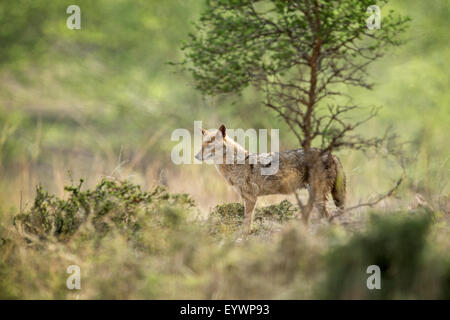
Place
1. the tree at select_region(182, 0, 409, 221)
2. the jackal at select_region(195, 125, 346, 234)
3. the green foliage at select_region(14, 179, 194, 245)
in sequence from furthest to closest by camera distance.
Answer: the jackal at select_region(195, 125, 346, 234)
the tree at select_region(182, 0, 409, 221)
the green foliage at select_region(14, 179, 194, 245)

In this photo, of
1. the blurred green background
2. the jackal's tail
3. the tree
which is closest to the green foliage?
the tree

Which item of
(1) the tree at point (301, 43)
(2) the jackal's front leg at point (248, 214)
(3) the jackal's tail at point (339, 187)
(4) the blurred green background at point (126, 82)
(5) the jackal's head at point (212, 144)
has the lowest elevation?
(2) the jackal's front leg at point (248, 214)

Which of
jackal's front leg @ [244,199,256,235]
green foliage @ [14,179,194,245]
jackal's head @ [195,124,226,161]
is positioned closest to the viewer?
green foliage @ [14,179,194,245]

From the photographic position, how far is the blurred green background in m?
18.1

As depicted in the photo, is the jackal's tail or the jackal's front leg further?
the jackal's tail

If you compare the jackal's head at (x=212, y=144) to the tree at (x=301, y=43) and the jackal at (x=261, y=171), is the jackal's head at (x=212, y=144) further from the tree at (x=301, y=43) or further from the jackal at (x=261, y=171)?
the tree at (x=301, y=43)

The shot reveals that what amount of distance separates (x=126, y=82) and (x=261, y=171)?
1240cm

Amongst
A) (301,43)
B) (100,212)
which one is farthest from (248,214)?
(301,43)

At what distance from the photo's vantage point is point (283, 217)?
315 inches

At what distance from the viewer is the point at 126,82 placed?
64.8ft

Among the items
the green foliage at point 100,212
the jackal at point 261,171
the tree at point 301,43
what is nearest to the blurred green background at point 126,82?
the jackal at point 261,171

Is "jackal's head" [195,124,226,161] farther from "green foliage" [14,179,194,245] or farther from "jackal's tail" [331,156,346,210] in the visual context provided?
"jackal's tail" [331,156,346,210]

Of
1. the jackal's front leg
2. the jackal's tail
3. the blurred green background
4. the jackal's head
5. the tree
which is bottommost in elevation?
the jackal's front leg

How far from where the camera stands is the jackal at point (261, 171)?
814 centimetres
